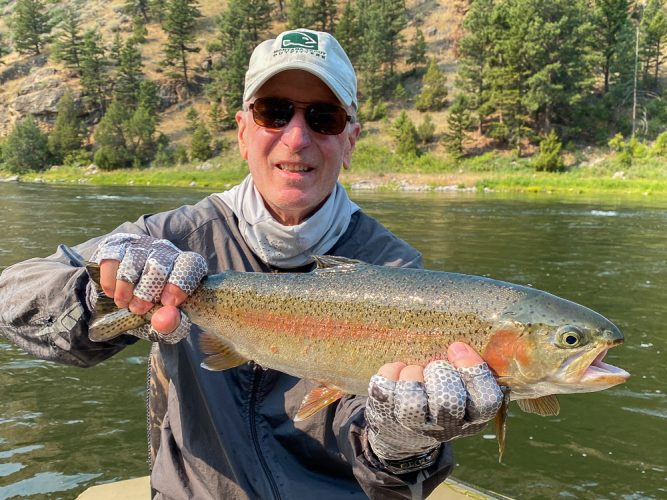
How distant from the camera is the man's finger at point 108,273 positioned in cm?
233

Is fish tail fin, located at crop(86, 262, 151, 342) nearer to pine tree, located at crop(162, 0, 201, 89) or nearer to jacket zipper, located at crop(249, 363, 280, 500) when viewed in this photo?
jacket zipper, located at crop(249, 363, 280, 500)

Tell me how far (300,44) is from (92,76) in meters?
70.1

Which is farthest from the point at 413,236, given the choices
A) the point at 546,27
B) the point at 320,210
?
the point at 546,27

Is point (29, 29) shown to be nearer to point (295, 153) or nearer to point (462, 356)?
point (295, 153)

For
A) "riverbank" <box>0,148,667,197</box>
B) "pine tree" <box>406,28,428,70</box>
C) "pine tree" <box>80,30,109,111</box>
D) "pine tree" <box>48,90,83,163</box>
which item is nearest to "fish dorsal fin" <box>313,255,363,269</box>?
"riverbank" <box>0,148,667,197</box>

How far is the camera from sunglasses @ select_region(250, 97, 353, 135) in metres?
2.94

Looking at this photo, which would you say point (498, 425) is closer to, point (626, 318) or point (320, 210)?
point (320, 210)

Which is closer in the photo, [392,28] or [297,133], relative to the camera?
[297,133]

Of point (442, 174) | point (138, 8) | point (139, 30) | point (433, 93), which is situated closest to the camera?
point (442, 174)

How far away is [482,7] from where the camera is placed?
56.2m

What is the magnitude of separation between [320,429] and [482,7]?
198ft

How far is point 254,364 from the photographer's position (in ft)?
9.32

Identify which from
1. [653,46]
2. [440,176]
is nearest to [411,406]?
[440,176]

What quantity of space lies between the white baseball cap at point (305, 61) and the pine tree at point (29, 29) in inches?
3473
